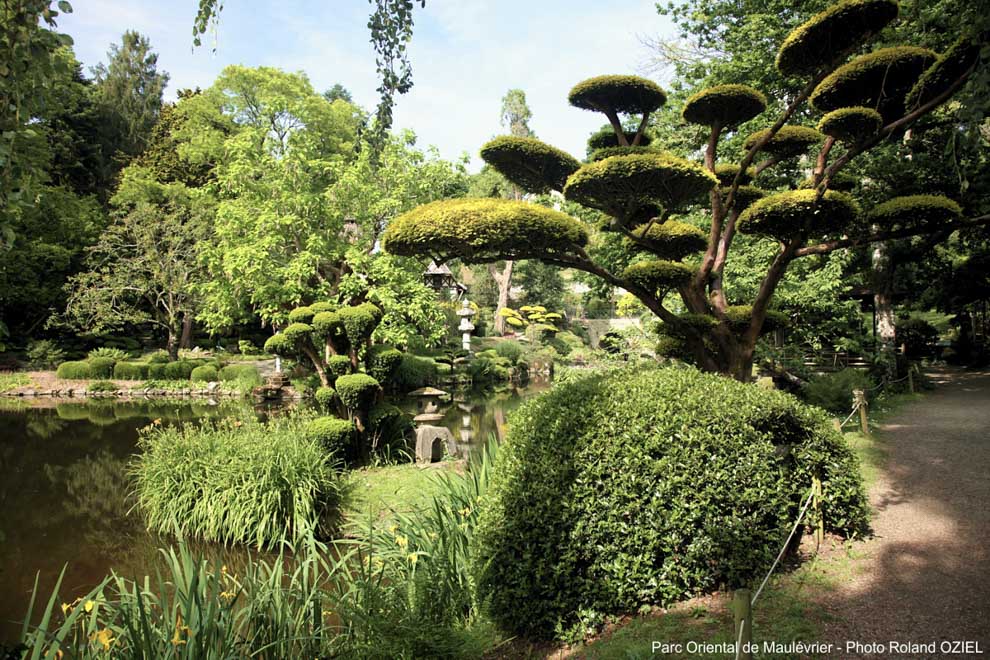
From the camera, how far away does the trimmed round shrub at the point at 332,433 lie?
7027mm

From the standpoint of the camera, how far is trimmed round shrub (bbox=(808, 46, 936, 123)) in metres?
5.47

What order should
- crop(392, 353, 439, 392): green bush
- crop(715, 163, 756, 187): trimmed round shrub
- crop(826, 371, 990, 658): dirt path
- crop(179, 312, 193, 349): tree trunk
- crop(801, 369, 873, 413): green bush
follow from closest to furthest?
1. crop(826, 371, 990, 658): dirt path
2. crop(715, 163, 756, 187): trimmed round shrub
3. crop(801, 369, 873, 413): green bush
4. crop(392, 353, 439, 392): green bush
5. crop(179, 312, 193, 349): tree trunk

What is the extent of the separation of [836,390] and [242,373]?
1569cm

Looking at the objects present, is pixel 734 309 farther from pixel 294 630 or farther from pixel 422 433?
pixel 294 630

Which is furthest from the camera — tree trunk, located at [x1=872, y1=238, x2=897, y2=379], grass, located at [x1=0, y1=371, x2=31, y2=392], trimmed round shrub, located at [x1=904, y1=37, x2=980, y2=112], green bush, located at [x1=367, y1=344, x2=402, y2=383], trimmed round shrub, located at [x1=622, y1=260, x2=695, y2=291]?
grass, located at [x1=0, y1=371, x2=31, y2=392]

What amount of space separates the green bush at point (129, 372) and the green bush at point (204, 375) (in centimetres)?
Result: 178

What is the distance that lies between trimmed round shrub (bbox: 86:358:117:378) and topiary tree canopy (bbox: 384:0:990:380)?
56.3 ft

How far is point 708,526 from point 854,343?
1094 cm

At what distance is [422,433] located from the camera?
26.6 ft

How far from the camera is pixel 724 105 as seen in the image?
245 inches

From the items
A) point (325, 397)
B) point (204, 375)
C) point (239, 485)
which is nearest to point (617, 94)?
point (325, 397)

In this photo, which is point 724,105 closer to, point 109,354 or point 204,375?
point 204,375

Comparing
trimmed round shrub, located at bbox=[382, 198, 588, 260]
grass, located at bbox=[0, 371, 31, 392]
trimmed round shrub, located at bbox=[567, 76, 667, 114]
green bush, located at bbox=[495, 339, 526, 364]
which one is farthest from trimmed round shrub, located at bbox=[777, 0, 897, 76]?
grass, located at bbox=[0, 371, 31, 392]

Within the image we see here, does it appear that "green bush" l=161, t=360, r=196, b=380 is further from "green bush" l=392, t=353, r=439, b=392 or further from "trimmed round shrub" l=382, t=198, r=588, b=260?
"trimmed round shrub" l=382, t=198, r=588, b=260
